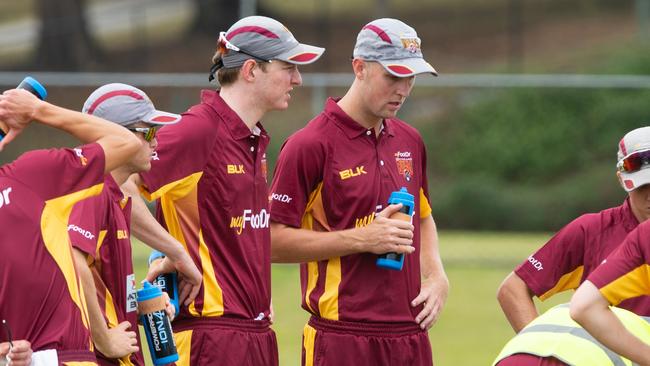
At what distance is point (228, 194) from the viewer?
19.9 feet

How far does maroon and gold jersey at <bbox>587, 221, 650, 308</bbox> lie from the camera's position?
4.75m

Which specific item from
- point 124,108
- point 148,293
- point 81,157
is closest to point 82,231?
point 81,157

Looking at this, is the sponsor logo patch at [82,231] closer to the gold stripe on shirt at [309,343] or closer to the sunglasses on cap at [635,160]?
the gold stripe on shirt at [309,343]

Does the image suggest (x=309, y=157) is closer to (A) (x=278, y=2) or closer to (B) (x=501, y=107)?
(B) (x=501, y=107)

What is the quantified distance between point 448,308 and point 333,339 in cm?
785

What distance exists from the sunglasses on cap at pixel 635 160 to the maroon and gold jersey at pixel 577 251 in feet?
1.03

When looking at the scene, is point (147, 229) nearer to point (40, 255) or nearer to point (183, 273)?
point (183, 273)

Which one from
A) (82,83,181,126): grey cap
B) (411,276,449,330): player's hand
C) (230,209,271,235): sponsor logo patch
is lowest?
(411,276,449,330): player's hand

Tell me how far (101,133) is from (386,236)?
1668 mm

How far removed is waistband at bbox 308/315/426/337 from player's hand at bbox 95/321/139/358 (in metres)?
1.27

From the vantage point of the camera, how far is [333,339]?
6.37 metres

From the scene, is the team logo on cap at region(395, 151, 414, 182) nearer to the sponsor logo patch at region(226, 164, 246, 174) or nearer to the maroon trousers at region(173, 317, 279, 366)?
the sponsor logo patch at region(226, 164, 246, 174)

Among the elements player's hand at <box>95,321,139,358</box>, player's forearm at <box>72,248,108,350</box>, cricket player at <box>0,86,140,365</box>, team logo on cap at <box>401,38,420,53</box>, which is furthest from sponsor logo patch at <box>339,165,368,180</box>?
cricket player at <box>0,86,140,365</box>

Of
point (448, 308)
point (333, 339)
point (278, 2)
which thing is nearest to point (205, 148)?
point (333, 339)
